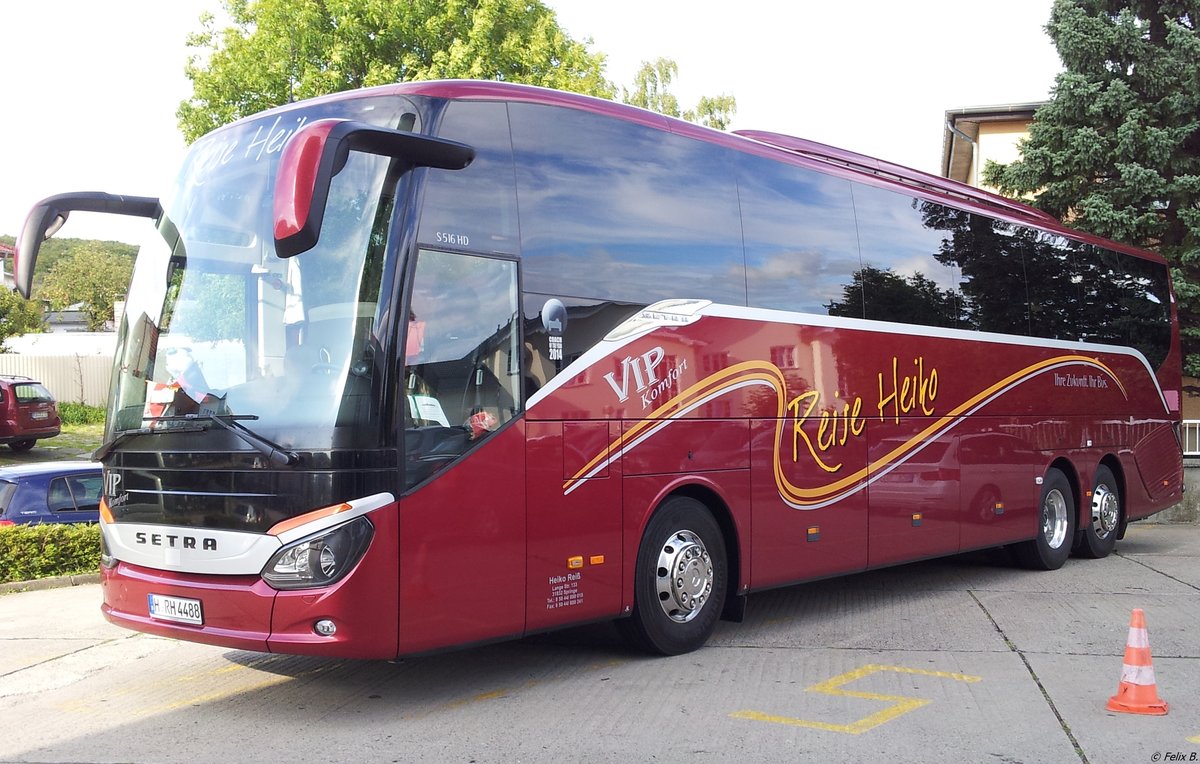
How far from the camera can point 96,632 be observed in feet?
32.5

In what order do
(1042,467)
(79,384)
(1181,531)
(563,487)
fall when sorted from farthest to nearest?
1. (79,384)
2. (1181,531)
3. (1042,467)
4. (563,487)

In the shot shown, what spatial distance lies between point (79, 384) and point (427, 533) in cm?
3649

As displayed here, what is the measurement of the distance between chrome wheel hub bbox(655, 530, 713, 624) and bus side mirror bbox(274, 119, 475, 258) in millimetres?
3548

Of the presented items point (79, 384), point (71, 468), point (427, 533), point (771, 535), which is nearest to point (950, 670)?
point (771, 535)

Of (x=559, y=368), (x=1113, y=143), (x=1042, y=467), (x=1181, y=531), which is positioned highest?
(x=1113, y=143)

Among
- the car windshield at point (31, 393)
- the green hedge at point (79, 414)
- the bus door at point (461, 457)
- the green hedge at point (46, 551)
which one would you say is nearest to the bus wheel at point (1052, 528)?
the bus door at point (461, 457)

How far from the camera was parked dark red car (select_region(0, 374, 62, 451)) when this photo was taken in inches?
1054

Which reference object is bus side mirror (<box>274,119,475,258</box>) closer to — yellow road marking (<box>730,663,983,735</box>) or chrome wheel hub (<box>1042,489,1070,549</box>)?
yellow road marking (<box>730,663,983,735</box>)

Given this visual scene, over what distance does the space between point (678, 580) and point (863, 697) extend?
1648mm

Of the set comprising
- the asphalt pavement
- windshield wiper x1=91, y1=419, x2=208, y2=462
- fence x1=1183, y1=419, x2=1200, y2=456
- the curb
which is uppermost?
windshield wiper x1=91, y1=419, x2=208, y2=462

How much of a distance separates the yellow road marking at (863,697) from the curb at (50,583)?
8700 mm

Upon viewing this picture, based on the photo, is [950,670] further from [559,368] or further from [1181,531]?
[1181,531]

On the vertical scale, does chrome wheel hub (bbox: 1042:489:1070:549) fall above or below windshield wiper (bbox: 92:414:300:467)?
below

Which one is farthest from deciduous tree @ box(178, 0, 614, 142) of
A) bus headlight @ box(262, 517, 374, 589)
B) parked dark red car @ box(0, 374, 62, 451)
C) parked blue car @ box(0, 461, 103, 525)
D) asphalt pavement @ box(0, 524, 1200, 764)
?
bus headlight @ box(262, 517, 374, 589)
